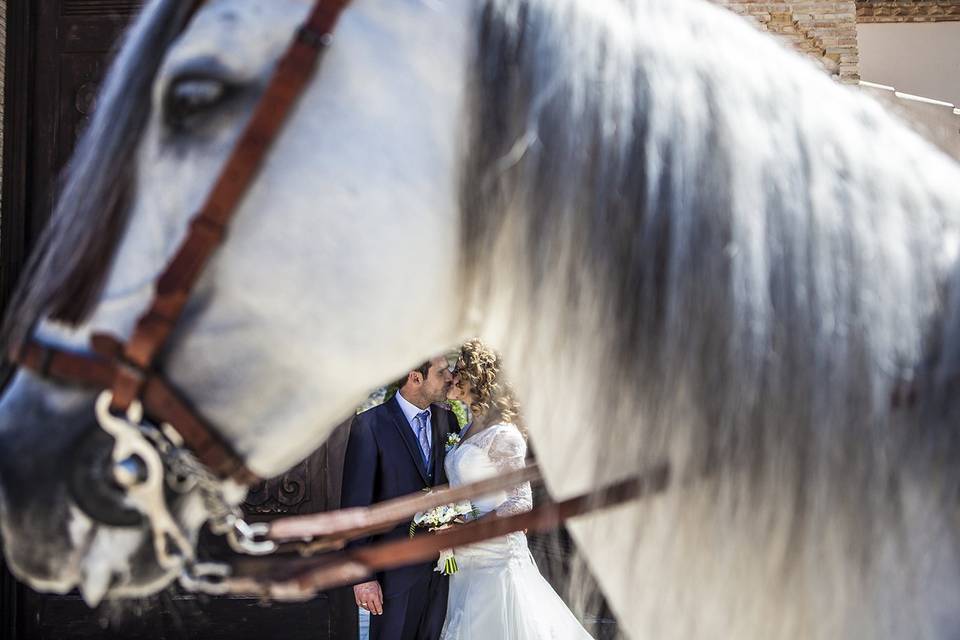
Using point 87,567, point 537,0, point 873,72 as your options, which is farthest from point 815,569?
point 873,72

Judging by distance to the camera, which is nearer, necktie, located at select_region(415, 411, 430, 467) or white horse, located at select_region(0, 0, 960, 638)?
white horse, located at select_region(0, 0, 960, 638)

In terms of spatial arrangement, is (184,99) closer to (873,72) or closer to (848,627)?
(848,627)

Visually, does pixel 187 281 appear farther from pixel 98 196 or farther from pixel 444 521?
pixel 444 521

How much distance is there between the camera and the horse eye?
2.99 feet

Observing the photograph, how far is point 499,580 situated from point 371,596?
567 mm

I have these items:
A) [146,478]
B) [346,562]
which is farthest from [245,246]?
[346,562]

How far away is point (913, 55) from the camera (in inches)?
277

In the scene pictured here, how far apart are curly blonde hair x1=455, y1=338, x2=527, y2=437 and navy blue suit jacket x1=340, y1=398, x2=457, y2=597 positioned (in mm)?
361

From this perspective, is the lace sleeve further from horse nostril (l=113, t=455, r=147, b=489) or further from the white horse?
horse nostril (l=113, t=455, r=147, b=489)

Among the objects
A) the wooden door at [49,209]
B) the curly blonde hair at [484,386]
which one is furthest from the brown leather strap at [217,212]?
the wooden door at [49,209]

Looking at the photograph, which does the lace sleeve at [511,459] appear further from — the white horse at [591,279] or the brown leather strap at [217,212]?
the brown leather strap at [217,212]

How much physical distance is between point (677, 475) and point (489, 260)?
30 centimetres

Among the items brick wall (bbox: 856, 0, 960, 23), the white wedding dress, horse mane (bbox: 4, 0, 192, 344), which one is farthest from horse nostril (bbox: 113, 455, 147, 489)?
brick wall (bbox: 856, 0, 960, 23)

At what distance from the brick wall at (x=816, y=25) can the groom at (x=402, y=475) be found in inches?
105
